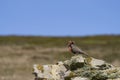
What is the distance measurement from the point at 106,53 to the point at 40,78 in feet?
114

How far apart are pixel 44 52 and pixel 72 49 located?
3469 cm

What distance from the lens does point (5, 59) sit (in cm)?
4412

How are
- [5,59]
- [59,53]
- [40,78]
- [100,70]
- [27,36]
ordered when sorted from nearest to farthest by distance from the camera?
[100,70], [40,78], [5,59], [59,53], [27,36]

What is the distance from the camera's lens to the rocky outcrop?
15047 mm

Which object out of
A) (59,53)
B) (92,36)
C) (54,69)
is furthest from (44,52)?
(92,36)

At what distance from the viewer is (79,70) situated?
15586 mm

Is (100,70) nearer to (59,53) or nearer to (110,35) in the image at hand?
(59,53)

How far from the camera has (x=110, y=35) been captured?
295 feet

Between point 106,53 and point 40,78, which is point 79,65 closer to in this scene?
point 40,78

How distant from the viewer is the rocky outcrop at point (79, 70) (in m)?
15.0

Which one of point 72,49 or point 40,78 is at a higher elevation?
point 72,49

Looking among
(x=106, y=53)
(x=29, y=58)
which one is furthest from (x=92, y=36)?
(x=29, y=58)

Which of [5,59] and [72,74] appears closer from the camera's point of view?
[72,74]

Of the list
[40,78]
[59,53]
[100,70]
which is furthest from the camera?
[59,53]
